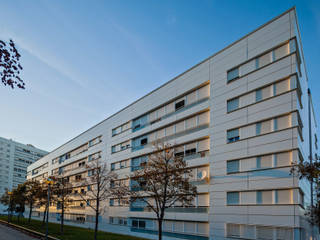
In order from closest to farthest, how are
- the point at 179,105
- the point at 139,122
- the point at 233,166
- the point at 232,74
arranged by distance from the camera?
the point at 233,166 → the point at 232,74 → the point at 179,105 → the point at 139,122

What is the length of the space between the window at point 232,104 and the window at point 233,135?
188cm

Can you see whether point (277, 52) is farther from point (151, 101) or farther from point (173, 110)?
point (151, 101)

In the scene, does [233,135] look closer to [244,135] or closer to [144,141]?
[244,135]

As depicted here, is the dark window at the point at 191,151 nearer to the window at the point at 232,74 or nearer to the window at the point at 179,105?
the window at the point at 179,105

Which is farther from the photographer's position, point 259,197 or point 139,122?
point 139,122

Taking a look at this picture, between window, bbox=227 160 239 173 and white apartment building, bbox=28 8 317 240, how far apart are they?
3.1 inches

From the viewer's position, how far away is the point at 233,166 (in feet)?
76.6

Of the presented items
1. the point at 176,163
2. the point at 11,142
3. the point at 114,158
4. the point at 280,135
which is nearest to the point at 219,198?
the point at 176,163

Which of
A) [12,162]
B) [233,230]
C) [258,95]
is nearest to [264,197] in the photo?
[233,230]

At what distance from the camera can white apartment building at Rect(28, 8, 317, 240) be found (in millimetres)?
20120

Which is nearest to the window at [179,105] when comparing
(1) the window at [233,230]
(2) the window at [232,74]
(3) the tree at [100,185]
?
(2) the window at [232,74]

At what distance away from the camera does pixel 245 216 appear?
21.4 meters

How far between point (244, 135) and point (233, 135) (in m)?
1.16

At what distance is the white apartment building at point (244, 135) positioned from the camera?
20.1 m
